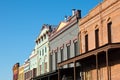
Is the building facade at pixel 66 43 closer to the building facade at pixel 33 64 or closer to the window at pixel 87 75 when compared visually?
the window at pixel 87 75

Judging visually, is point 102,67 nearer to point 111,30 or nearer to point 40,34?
point 111,30

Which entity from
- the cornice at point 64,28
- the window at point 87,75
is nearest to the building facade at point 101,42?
the window at point 87,75

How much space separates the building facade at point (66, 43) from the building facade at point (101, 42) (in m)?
1.82

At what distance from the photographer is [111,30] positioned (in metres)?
30.0

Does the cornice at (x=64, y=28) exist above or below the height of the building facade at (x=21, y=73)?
above

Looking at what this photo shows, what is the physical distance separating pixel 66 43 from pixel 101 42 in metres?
10.1

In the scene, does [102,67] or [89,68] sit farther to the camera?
[89,68]

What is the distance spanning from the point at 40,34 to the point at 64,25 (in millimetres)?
13456

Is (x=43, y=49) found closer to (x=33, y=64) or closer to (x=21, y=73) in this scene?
(x=33, y=64)

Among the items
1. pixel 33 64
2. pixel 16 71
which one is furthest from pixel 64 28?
pixel 16 71

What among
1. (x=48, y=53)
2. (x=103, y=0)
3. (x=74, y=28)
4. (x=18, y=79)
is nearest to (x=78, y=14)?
(x=74, y=28)

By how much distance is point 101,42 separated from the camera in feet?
104

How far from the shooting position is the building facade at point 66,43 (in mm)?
38312

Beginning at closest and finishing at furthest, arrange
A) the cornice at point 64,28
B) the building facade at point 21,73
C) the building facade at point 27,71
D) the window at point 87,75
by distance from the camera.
Answer: 1. the window at point 87,75
2. the cornice at point 64,28
3. the building facade at point 27,71
4. the building facade at point 21,73
